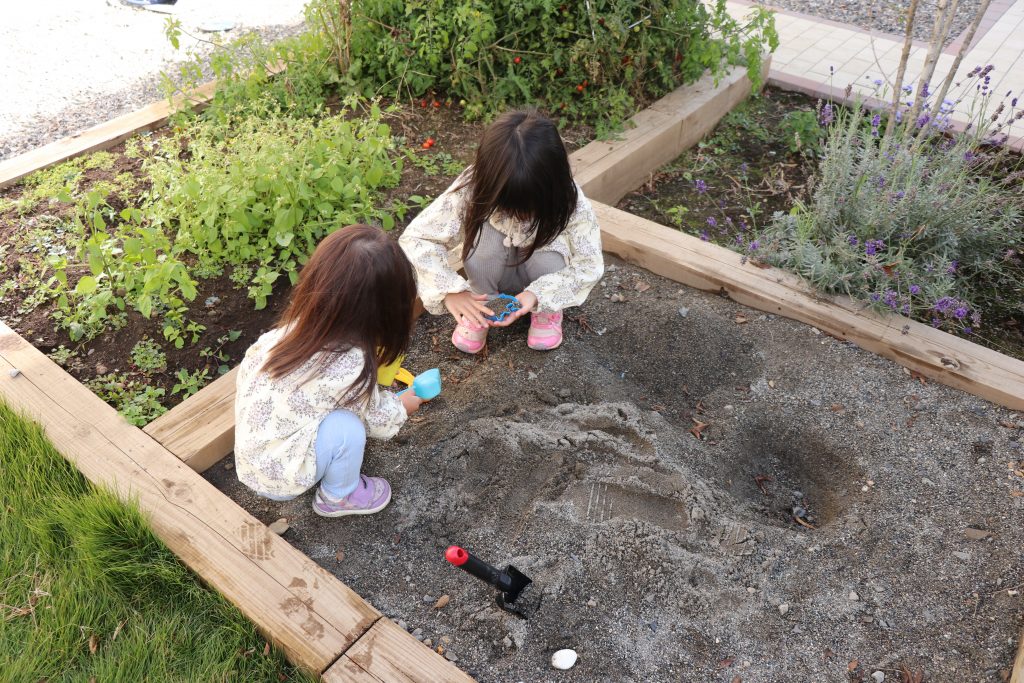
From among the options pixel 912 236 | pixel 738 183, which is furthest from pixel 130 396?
pixel 912 236

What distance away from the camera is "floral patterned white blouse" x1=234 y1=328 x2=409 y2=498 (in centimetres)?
183

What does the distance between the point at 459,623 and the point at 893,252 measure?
2.25m

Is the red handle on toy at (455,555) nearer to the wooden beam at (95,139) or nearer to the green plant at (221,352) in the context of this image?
the green plant at (221,352)

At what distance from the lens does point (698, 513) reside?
6.90ft

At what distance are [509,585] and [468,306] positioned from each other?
1.02m

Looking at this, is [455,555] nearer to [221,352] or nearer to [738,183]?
[221,352]

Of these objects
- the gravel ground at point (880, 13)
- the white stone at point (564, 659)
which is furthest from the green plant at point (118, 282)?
the gravel ground at point (880, 13)

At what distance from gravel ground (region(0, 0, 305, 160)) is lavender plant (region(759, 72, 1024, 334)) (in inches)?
130

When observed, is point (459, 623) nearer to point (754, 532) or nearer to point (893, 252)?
point (754, 532)

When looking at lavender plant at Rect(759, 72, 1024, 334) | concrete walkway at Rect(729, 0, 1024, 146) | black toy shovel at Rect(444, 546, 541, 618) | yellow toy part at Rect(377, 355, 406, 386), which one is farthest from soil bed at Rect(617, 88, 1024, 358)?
black toy shovel at Rect(444, 546, 541, 618)

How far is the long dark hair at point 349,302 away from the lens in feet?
5.69

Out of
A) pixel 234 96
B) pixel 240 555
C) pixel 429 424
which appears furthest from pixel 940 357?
pixel 234 96

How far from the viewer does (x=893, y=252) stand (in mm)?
2885

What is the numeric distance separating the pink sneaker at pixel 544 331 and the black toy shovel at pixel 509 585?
2.97ft
